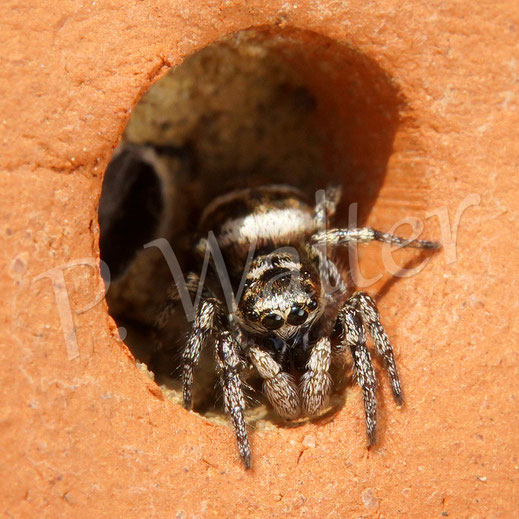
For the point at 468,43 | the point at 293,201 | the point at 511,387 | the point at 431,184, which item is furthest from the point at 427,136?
the point at 511,387

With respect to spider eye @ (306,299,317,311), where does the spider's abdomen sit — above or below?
below

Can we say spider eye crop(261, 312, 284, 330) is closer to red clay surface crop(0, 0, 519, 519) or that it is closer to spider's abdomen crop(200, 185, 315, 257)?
red clay surface crop(0, 0, 519, 519)

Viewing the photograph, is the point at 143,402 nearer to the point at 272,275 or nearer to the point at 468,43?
the point at 272,275

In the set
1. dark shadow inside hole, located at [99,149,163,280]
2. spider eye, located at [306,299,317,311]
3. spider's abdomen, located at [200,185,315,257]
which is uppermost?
spider eye, located at [306,299,317,311]

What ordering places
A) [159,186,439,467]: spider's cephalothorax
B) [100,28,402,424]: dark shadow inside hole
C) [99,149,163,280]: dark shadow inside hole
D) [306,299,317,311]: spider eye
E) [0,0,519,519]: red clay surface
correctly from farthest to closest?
[99,149,163,280]: dark shadow inside hole < [100,28,402,424]: dark shadow inside hole < [306,299,317,311]: spider eye < [159,186,439,467]: spider's cephalothorax < [0,0,519,519]: red clay surface

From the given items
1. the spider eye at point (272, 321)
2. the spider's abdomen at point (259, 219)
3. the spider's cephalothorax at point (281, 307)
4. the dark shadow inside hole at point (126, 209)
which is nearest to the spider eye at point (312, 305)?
the spider's cephalothorax at point (281, 307)

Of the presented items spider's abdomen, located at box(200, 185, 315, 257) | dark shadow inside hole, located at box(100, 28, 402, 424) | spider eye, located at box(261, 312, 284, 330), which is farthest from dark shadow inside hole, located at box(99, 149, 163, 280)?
spider eye, located at box(261, 312, 284, 330)

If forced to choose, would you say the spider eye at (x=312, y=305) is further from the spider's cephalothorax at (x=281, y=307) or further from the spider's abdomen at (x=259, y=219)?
the spider's abdomen at (x=259, y=219)
